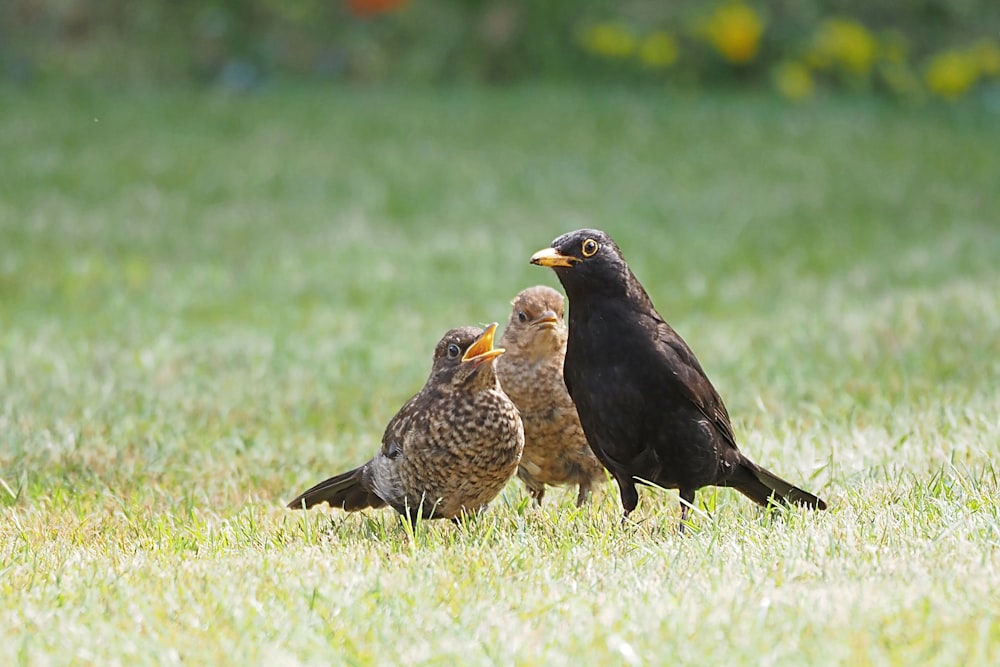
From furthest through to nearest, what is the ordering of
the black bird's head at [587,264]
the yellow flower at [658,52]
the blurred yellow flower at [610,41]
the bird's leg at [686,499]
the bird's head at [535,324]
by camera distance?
the blurred yellow flower at [610,41] → the yellow flower at [658,52] → the bird's head at [535,324] → the bird's leg at [686,499] → the black bird's head at [587,264]

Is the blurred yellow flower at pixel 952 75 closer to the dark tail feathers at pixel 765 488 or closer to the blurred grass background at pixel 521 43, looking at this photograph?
the blurred grass background at pixel 521 43

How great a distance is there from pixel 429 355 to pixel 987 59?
11.3 m

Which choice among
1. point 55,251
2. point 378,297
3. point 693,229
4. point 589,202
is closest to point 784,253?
point 693,229

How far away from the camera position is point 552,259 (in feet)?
15.6

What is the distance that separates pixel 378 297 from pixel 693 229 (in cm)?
329

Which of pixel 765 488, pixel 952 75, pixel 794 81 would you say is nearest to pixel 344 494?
pixel 765 488

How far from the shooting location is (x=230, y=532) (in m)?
4.79

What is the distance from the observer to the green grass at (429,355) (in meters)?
3.70

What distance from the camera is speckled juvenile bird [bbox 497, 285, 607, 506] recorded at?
5363 mm

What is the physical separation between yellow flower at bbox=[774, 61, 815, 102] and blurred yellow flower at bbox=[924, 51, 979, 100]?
1.44 m

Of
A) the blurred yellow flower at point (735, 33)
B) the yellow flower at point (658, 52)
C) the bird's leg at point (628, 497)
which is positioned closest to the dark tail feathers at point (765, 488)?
the bird's leg at point (628, 497)

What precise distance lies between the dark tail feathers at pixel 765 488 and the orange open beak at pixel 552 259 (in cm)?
96

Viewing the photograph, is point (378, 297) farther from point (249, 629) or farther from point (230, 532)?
point (249, 629)

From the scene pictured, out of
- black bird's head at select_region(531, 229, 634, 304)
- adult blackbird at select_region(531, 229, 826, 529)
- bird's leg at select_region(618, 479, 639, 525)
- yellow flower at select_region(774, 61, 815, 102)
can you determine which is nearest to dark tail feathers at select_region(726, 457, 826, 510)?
adult blackbird at select_region(531, 229, 826, 529)
